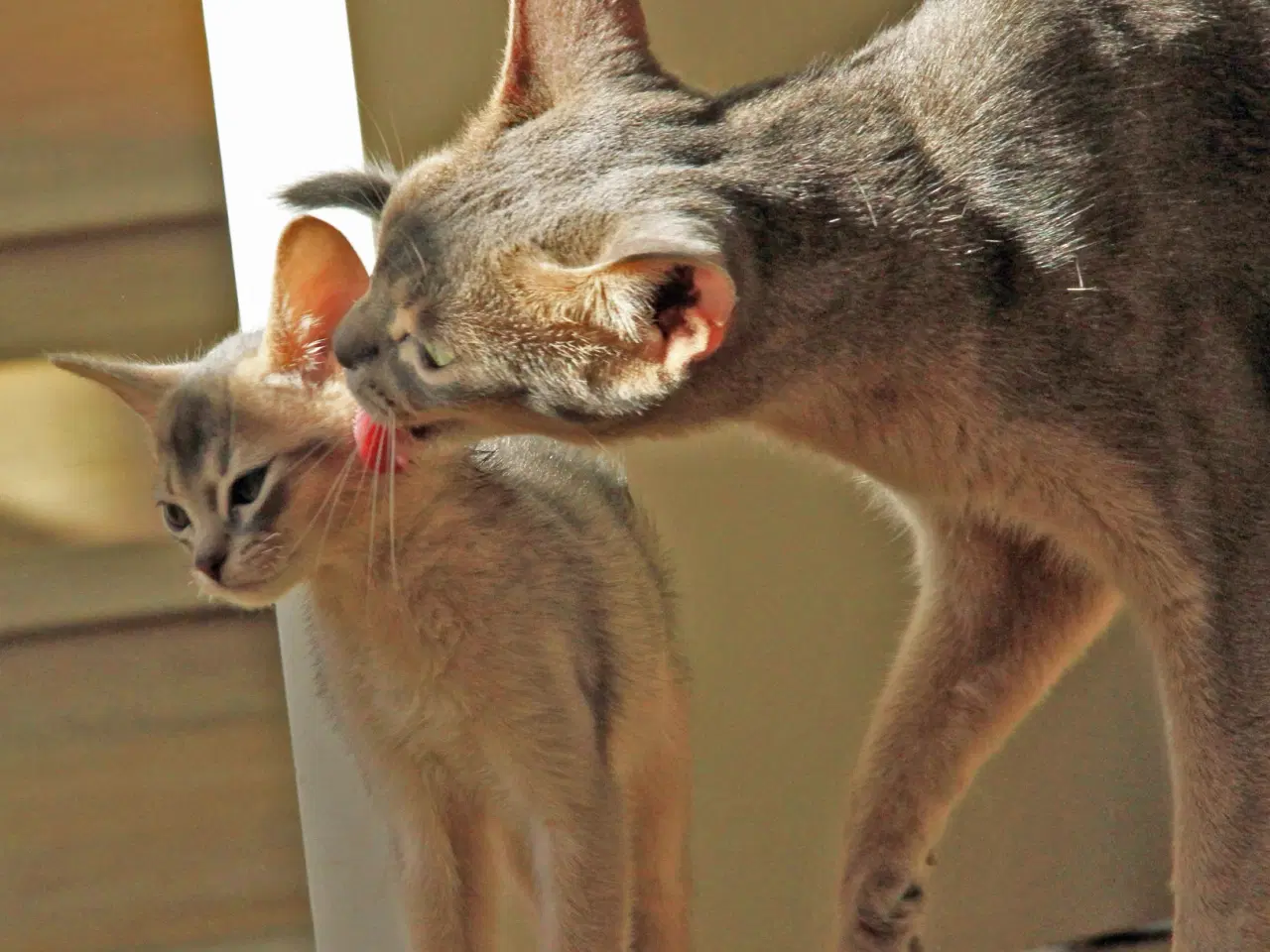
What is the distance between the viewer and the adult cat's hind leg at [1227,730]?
2.96 feet

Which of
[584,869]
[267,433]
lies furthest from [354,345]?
[584,869]

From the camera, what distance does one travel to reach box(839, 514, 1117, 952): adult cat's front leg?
44.4 inches

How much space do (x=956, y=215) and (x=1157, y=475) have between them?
19 cm

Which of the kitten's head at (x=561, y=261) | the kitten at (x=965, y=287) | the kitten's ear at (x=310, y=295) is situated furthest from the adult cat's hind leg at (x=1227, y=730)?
the kitten's ear at (x=310, y=295)

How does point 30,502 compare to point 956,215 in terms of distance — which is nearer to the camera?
point 956,215

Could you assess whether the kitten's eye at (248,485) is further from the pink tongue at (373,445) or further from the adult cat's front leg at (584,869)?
the adult cat's front leg at (584,869)

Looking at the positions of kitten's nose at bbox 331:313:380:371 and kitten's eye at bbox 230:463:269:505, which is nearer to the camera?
kitten's nose at bbox 331:313:380:371

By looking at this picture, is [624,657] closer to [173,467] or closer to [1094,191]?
[173,467]

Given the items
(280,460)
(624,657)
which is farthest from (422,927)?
(280,460)

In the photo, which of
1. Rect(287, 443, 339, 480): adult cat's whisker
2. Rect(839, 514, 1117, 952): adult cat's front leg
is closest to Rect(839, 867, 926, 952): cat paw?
Rect(839, 514, 1117, 952): adult cat's front leg

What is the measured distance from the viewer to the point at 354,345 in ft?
2.91

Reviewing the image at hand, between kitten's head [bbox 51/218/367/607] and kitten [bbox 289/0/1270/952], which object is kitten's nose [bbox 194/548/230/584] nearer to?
kitten's head [bbox 51/218/367/607]

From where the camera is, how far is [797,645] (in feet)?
4.52

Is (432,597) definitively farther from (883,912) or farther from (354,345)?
(883,912)
